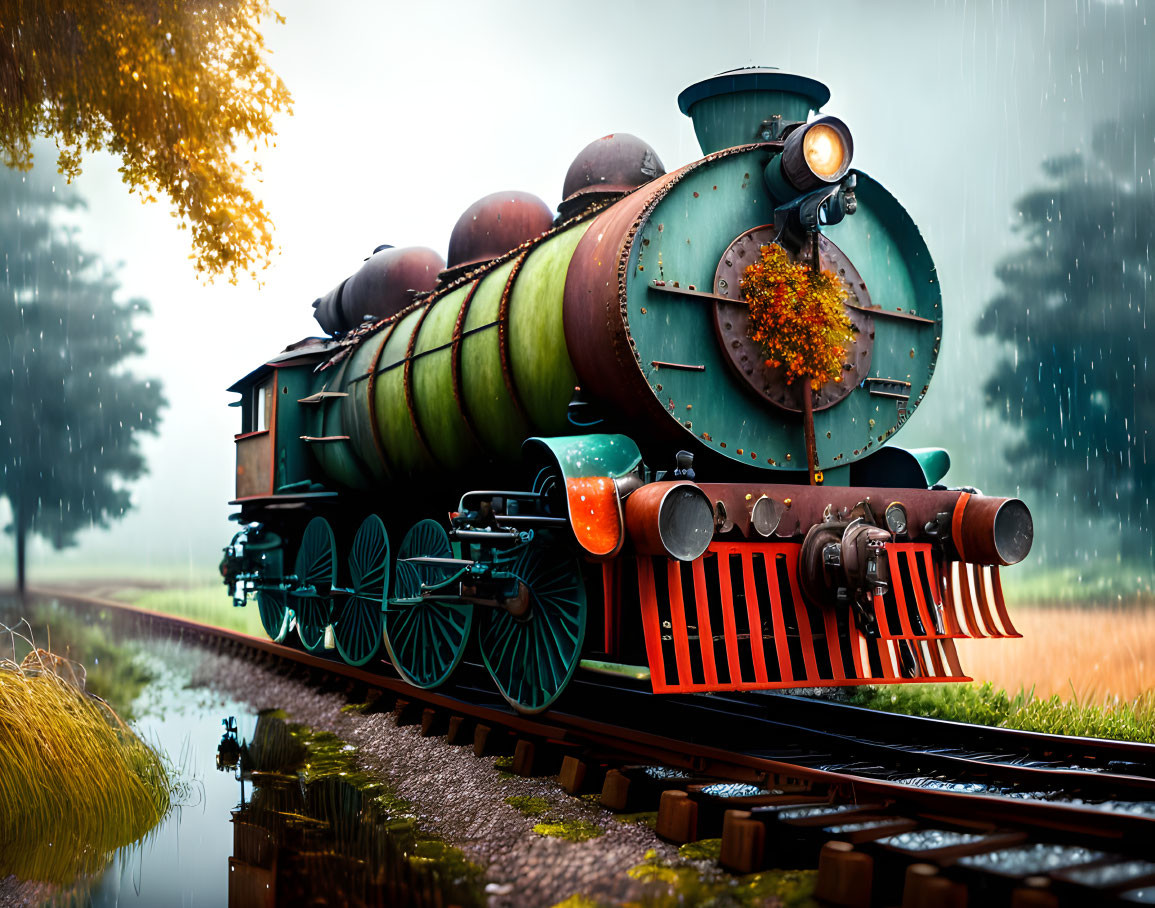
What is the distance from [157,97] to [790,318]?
259 inches

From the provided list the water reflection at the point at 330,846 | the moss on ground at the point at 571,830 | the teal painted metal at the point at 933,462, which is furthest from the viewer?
the teal painted metal at the point at 933,462

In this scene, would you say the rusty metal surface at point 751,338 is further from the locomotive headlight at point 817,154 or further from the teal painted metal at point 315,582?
the teal painted metal at point 315,582

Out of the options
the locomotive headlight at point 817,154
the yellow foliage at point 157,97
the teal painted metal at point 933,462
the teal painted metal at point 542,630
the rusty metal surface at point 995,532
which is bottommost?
the teal painted metal at point 542,630

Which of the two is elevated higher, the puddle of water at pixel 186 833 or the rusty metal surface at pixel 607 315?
the rusty metal surface at pixel 607 315

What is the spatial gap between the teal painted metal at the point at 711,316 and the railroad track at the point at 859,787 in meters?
1.58

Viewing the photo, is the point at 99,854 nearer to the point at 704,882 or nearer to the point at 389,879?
the point at 389,879

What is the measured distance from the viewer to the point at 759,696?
19.6 feet

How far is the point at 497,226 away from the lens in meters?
7.77

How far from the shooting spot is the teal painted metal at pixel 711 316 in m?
4.73

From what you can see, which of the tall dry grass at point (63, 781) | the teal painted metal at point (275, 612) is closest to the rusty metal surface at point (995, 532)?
the tall dry grass at point (63, 781)

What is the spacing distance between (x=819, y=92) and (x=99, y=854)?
218 inches

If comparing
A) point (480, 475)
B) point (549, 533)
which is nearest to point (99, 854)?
point (549, 533)

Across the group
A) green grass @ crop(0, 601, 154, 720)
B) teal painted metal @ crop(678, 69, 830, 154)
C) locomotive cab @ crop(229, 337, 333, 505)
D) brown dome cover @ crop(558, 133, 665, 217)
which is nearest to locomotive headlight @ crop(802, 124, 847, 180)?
teal painted metal @ crop(678, 69, 830, 154)

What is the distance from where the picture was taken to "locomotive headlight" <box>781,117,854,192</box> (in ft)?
15.7
